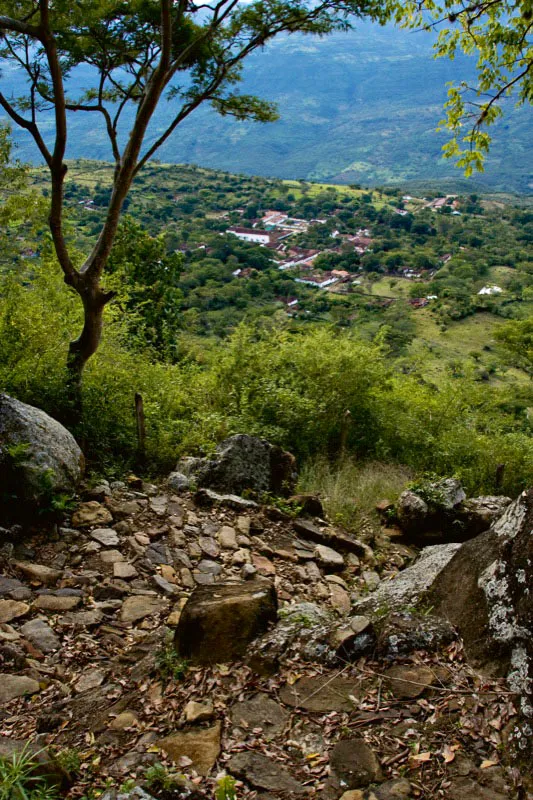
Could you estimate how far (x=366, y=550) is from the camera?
6.64 m

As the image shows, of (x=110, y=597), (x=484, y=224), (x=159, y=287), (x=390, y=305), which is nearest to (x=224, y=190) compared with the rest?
(x=484, y=224)

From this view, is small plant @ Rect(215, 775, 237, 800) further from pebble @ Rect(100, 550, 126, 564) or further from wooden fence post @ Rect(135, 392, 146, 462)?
wooden fence post @ Rect(135, 392, 146, 462)

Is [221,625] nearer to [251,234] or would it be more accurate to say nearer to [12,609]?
[12,609]

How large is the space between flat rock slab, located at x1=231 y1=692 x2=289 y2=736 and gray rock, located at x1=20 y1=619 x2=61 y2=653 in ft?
5.06

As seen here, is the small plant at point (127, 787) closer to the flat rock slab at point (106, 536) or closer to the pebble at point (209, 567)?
the pebble at point (209, 567)

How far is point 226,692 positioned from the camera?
3.23m

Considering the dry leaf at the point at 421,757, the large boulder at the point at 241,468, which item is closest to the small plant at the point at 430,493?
the large boulder at the point at 241,468

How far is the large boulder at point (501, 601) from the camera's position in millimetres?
2754

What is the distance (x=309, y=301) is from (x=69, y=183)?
31.7 meters

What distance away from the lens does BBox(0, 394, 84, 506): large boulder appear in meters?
5.24

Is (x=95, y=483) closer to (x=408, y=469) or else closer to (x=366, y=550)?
(x=366, y=550)

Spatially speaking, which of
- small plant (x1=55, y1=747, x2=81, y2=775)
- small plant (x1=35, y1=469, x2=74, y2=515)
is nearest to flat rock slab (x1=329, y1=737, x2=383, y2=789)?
small plant (x1=55, y1=747, x2=81, y2=775)

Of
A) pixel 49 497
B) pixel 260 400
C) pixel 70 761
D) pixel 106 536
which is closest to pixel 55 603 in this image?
pixel 106 536

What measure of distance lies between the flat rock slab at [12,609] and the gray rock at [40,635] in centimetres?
11
